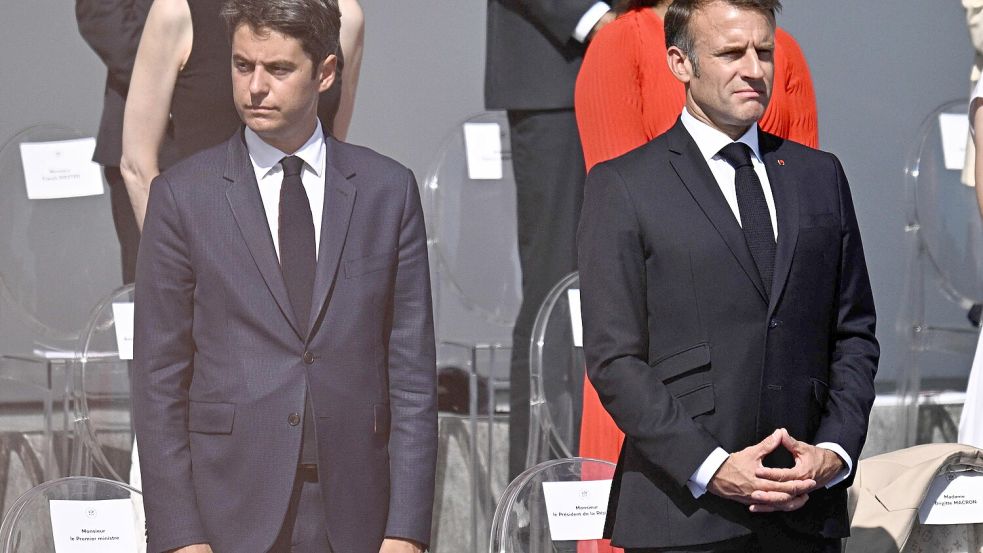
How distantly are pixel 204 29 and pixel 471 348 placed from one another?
3.83 feet

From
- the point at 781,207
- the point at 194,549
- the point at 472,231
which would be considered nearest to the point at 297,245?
the point at 194,549

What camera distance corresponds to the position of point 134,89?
3.02 metres

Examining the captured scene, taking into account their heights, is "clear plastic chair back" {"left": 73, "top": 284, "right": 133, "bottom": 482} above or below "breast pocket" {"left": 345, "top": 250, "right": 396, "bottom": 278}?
below

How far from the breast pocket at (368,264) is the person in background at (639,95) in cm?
66

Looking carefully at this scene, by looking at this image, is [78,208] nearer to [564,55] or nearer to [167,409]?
[564,55]

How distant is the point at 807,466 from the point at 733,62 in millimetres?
624

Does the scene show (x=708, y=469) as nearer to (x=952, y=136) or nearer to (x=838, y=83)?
(x=952, y=136)

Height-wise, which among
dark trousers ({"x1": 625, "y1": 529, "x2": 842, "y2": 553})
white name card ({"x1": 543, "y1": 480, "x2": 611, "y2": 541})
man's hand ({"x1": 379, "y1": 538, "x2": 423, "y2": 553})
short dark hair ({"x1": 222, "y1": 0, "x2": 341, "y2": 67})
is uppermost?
short dark hair ({"x1": 222, "y1": 0, "x2": 341, "y2": 67})

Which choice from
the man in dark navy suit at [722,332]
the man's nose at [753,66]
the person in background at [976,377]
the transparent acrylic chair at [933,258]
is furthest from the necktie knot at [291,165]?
the transparent acrylic chair at [933,258]

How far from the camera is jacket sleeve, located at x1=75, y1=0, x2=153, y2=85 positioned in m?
3.37

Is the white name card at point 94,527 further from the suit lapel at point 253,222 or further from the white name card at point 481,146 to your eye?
the white name card at point 481,146

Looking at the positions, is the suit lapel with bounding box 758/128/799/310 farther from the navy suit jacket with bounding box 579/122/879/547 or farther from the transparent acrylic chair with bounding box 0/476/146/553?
the transparent acrylic chair with bounding box 0/476/146/553

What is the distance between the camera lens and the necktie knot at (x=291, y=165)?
2285 millimetres

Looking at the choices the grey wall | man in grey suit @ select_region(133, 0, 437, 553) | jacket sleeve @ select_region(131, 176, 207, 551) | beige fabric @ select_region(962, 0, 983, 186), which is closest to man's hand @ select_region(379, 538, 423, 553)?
man in grey suit @ select_region(133, 0, 437, 553)
